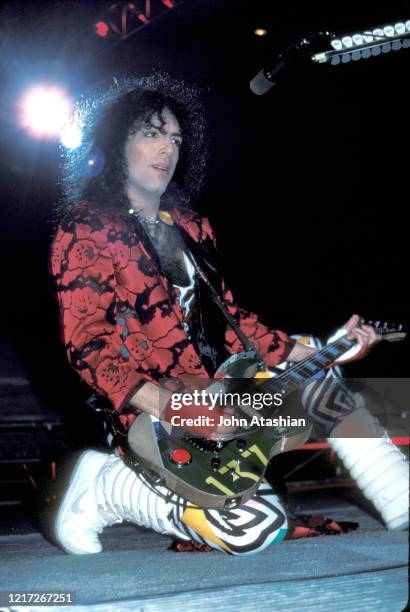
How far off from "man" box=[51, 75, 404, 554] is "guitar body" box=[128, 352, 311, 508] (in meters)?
0.05

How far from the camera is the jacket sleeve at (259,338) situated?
2111 mm

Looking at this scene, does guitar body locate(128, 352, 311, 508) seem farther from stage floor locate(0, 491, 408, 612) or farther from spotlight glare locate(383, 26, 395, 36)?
spotlight glare locate(383, 26, 395, 36)

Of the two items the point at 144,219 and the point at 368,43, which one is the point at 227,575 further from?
the point at 368,43

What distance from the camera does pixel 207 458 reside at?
165 centimetres

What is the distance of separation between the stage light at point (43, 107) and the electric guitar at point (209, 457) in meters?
2.53

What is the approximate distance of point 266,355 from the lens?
2111mm

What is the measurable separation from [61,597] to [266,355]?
3.75ft

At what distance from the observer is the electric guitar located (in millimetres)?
1588

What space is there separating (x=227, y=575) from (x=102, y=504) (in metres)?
0.57

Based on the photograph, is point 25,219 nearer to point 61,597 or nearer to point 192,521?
point 192,521

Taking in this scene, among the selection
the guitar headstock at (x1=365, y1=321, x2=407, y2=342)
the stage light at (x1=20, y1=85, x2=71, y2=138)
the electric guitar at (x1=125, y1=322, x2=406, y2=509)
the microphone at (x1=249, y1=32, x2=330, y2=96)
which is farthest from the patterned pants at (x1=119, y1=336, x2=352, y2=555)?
the stage light at (x1=20, y1=85, x2=71, y2=138)

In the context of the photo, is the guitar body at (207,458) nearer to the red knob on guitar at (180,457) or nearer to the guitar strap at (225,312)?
the red knob on guitar at (180,457)

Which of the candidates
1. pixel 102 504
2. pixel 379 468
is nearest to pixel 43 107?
pixel 102 504

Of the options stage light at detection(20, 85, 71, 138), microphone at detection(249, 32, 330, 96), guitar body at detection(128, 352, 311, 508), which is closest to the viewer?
guitar body at detection(128, 352, 311, 508)
